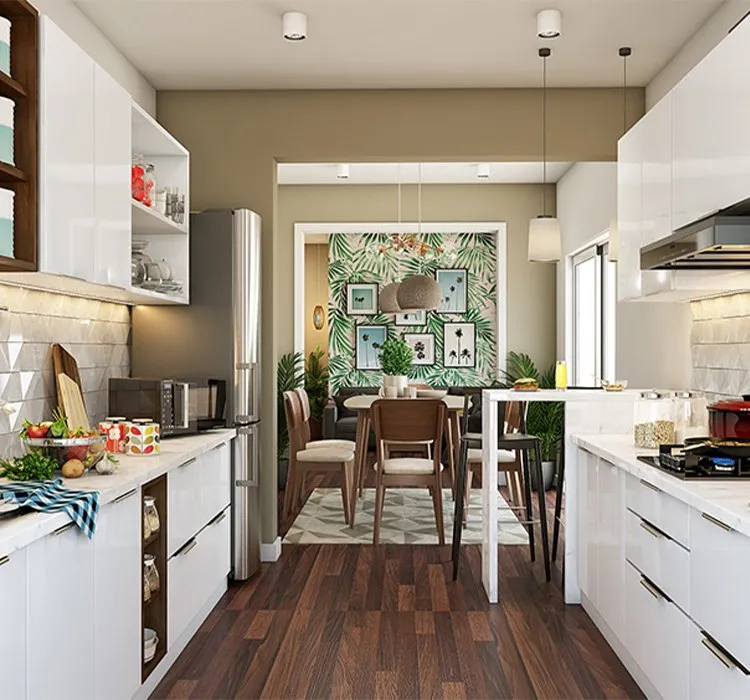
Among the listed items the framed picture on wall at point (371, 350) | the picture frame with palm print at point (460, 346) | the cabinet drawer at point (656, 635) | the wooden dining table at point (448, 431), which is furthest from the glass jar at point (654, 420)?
the framed picture on wall at point (371, 350)

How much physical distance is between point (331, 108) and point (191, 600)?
9.63 ft

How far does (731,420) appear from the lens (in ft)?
9.52

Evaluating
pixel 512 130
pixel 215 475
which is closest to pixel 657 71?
pixel 512 130

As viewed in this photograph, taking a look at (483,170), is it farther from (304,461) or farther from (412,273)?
(304,461)

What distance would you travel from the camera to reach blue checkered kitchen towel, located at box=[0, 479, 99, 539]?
2.21 meters

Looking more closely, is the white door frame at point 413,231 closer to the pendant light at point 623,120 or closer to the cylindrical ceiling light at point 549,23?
the pendant light at point 623,120

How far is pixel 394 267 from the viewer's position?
10406mm

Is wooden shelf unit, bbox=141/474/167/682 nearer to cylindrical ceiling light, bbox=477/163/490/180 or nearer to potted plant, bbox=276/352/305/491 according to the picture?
potted plant, bbox=276/352/305/491

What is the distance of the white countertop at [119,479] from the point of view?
198 centimetres

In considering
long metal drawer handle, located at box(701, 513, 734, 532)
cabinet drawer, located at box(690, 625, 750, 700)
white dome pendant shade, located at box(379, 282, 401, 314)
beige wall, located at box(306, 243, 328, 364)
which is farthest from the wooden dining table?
beige wall, located at box(306, 243, 328, 364)

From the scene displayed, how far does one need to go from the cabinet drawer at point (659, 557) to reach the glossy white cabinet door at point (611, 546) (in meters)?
0.12

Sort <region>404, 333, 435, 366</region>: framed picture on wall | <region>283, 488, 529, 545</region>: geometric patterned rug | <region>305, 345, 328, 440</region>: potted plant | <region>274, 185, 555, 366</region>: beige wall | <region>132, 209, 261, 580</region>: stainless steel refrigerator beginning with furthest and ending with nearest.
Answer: <region>404, 333, 435, 366</region>: framed picture on wall < <region>305, 345, 328, 440</region>: potted plant < <region>274, 185, 555, 366</region>: beige wall < <region>283, 488, 529, 545</region>: geometric patterned rug < <region>132, 209, 261, 580</region>: stainless steel refrigerator

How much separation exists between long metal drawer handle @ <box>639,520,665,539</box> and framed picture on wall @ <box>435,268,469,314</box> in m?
7.30

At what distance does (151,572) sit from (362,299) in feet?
24.7
